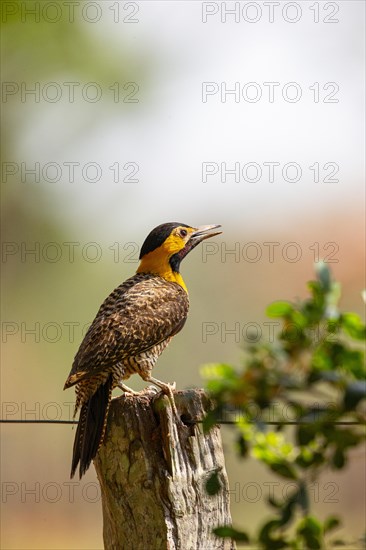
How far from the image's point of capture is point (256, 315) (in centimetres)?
1502

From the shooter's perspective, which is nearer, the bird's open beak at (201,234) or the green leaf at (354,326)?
the green leaf at (354,326)

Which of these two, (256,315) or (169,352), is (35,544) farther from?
(256,315)

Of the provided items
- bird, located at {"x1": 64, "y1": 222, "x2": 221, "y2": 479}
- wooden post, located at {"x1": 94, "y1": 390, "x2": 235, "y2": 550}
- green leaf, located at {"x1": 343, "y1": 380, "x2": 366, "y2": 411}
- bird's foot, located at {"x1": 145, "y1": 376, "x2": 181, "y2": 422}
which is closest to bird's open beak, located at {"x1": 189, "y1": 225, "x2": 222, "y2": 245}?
bird, located at {"x1": 64, "y1": 222, "x2": 221, "y2": 479}

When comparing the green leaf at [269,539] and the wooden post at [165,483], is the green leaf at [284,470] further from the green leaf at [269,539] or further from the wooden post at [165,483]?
the wooden post at [165,483]

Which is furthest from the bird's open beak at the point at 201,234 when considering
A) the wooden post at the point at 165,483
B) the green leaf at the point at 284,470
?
the green leaf at the point at 284,470

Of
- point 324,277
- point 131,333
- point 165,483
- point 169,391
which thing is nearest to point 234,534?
point 324,277

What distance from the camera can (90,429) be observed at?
4352mm

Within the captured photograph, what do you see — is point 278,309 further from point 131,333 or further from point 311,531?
point 131,333

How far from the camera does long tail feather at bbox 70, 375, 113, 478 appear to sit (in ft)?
14.0

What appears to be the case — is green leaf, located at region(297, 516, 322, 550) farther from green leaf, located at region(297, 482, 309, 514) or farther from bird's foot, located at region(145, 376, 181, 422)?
bird's foot, located at region(145, 376, 181, 422)

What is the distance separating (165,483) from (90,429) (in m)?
0.67

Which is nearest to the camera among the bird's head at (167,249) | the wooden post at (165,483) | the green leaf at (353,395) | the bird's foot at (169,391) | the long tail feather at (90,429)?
the green leaf at (353,395)

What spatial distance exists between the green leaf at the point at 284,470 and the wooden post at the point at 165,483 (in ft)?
5.31

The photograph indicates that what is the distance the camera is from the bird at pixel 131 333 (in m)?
4.52
